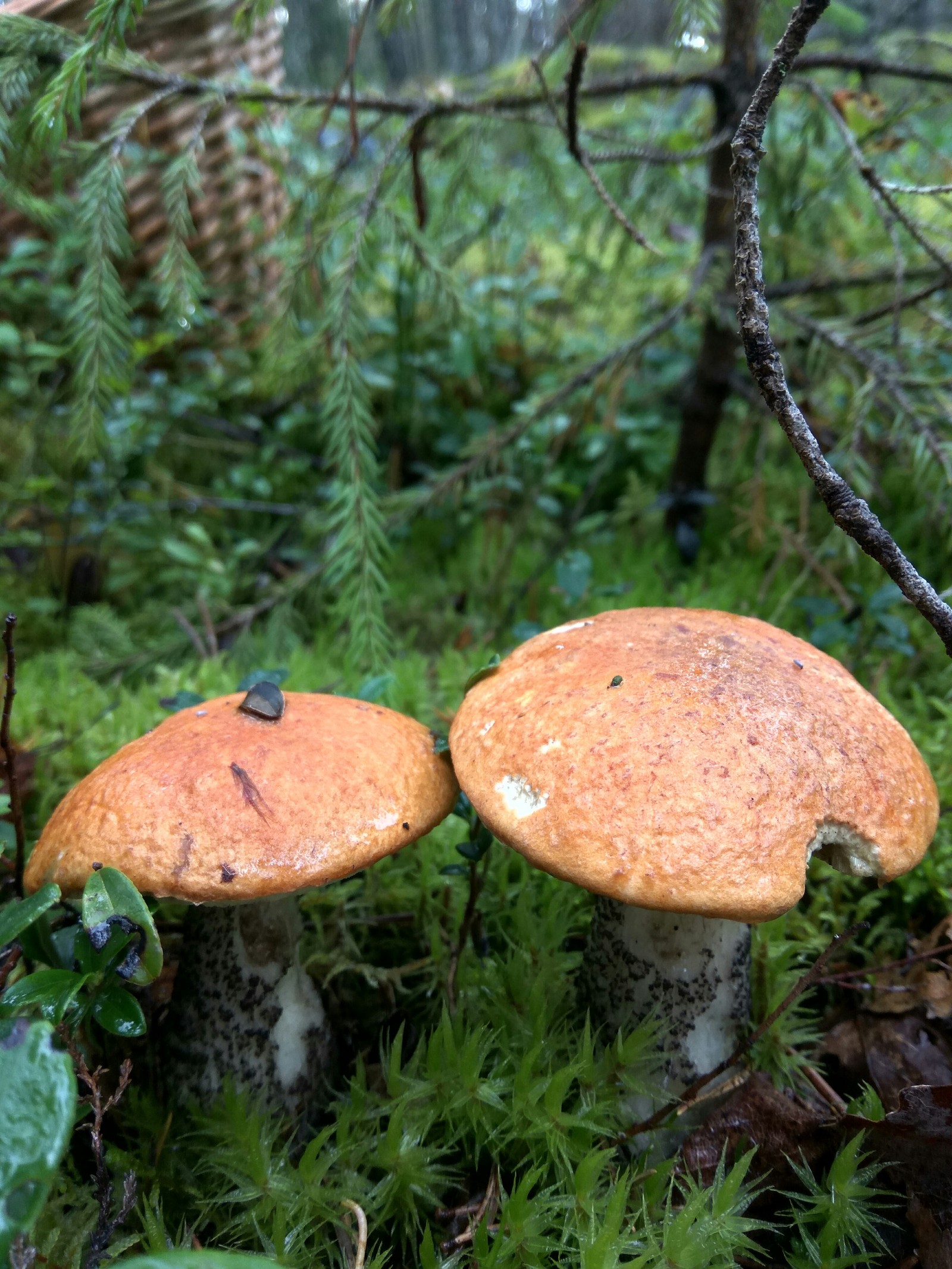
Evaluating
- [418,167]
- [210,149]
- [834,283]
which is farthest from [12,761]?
[210,149]

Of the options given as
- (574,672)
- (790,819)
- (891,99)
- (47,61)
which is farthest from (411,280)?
(790,819)

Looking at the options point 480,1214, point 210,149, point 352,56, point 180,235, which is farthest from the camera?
point 210,149

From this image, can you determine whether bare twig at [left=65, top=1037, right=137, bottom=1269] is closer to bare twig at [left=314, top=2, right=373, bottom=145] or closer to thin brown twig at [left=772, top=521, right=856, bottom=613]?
bare twig at [left=314, top=2, right=373, bottom=145]

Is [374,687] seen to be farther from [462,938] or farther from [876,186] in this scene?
[876,186]

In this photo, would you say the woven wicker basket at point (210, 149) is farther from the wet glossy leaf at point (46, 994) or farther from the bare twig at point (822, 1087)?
the bare twig at point (822, 1087)

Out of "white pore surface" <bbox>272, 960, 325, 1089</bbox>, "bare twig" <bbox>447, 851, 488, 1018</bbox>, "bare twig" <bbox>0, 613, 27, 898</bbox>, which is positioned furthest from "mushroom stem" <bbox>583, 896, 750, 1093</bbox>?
"bare twig" <bbox>0, 613, 27, 898</bbox>

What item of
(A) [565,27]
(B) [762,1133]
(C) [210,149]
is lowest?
(B) [762,1133]

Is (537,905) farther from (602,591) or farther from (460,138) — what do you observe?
(460,138)

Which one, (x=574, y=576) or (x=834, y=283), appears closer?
(x=574, y=576)
